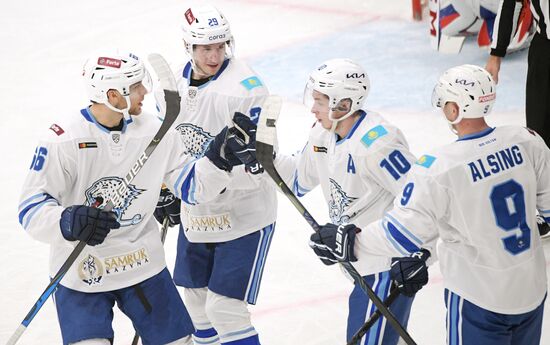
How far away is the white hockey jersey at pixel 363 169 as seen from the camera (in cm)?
327

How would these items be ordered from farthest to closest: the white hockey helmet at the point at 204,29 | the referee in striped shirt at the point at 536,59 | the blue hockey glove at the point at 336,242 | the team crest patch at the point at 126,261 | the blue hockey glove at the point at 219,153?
1. the referee in striped shirt at the point at 536,59
2. the white hockey helmet at the point at 204,29
3. the blue hockey glove at the point at 219,153
4. the team crest patch at the point at 126,261
5. the blue hockey glove at the point at 336,242

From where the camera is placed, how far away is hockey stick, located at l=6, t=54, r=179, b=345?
325 centimetres

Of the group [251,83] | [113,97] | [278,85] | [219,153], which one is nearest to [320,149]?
[219,153]

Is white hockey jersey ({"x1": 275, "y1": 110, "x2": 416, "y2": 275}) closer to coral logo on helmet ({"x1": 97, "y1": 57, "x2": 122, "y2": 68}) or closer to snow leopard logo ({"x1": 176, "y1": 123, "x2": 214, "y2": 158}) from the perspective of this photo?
snow leopard logo ({"x1": 176, "y1": 123, "x2": 214, "y2": 158})

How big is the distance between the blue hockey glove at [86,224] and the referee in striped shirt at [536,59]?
2.17 metres

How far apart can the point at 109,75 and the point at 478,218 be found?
3.96 feet

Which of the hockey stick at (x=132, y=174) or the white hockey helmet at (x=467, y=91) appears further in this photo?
the hockey stick at (x=132, y=174)

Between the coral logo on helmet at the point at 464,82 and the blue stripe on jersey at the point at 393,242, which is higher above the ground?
the coral logo on helmet at the point at 464,82

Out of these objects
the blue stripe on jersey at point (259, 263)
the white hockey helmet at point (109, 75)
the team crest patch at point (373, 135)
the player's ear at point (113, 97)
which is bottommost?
the blue stripe on jersey at point (259, 263)

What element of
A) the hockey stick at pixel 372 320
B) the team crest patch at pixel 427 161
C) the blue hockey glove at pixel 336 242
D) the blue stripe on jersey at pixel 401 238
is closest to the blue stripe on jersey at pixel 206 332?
the hockey stick at pixel 372 320

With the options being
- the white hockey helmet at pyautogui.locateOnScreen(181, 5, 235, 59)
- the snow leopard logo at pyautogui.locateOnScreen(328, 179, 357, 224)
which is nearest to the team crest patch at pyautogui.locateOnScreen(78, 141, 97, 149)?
the white hockey helmet at pyautogui.locateOnScreen(181, 5, 235, 59)

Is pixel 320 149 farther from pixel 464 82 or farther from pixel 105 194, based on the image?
pixel 105 194

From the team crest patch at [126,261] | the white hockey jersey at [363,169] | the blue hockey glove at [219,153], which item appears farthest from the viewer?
the blue hockey glove at [219,153]

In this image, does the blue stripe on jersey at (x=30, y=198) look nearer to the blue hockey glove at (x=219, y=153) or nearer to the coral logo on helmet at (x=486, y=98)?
the blue hockey glove at (x=219, y=153)
